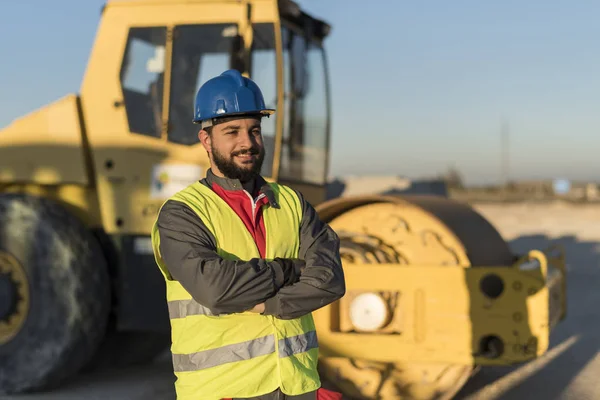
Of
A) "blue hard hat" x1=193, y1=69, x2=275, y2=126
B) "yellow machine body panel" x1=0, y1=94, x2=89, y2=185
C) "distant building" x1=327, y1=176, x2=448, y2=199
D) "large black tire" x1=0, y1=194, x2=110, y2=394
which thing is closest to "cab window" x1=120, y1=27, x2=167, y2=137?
"yellow machine body panel" x1=0, y1=94, x2=89, y2=185

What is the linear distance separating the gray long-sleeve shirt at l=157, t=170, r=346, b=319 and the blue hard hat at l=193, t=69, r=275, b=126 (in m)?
0.20

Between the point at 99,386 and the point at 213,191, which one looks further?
the point at 99,386

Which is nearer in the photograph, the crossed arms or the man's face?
the crossed arms

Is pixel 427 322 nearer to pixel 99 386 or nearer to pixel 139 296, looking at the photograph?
pixel 139 296

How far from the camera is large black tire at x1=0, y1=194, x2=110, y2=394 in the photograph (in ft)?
17.0

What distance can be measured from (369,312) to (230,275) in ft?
7.48

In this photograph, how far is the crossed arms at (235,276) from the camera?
2258 millimetres

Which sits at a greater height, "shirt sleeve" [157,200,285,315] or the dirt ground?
"shirt sleeve" [157,200,285,315]

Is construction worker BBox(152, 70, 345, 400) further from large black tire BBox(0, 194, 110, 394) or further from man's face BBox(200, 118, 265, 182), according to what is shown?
large black tire BBox(0, 194, 110, 394)

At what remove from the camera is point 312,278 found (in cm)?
240

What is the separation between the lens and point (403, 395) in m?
4.52

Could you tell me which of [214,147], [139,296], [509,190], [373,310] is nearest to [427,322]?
[373,310]

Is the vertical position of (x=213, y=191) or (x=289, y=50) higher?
(x=289, y=50)

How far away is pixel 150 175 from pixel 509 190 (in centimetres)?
3714
